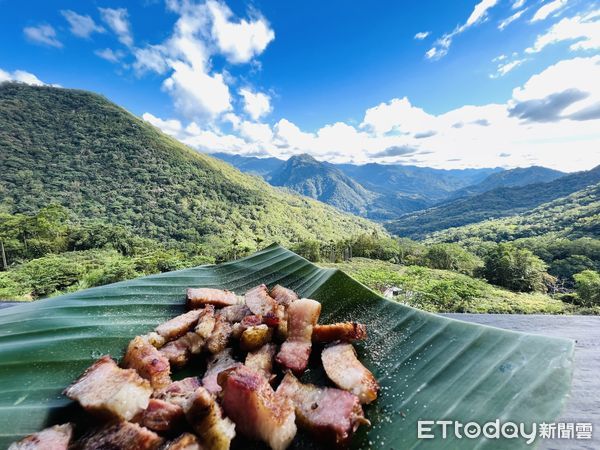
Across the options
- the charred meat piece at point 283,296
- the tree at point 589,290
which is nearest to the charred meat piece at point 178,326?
the charred meat piece at point 283,296

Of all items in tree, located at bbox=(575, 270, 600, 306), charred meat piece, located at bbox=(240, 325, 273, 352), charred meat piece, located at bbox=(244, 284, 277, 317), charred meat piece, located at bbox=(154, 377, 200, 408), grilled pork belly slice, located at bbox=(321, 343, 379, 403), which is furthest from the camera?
tree, located at bbox=(575, 270, 600, 306)

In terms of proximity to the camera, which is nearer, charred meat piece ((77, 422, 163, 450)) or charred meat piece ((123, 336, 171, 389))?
charred meat piece ((77, 422, 163, 450))

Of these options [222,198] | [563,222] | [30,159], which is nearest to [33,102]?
[30,159]

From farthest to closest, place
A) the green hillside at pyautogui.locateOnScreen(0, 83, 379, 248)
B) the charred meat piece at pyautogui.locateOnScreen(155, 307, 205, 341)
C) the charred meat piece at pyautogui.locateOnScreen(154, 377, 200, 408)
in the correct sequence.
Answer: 1. the green hillside at pyautogui.locateOnScreen(0, 83, 379, 248)
2. the charred meat piece at pyautogui.locateOnScreen(155, 307, 205, 341)
3. the charred meat piece at pyautogui.locateOnScreen(154, 377, 200, 408)

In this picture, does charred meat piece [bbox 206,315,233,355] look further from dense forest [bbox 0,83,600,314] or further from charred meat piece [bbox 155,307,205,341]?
dense forest [bbox 0,83,600,314]

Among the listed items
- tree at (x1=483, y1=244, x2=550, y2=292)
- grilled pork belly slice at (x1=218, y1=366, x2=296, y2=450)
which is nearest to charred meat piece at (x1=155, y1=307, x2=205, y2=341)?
grilled pork belly slice at (x1=218, y1=366, x2=296, y2=450)

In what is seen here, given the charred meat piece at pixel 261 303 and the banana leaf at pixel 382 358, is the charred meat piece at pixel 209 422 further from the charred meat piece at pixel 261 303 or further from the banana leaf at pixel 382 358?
the charred meat piece at pixel 261 303
